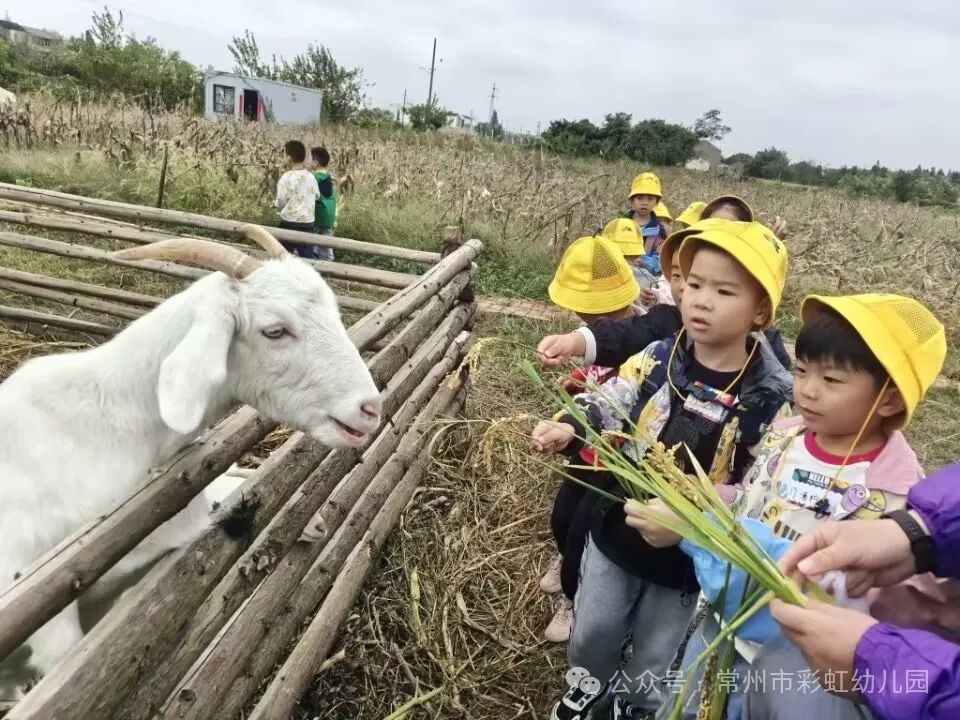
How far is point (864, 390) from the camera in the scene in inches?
63.3

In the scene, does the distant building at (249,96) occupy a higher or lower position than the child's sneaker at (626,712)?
higher

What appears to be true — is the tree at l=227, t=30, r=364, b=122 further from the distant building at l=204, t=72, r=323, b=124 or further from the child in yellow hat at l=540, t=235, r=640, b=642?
the child in yellow hat at l=540, t=235, r=640, b=642

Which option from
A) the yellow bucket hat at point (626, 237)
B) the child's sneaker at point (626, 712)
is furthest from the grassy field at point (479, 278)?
the yellow bucket hat at point (626, 237)

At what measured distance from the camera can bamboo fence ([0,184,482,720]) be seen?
1.35 m

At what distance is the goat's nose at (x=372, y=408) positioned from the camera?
2168 mm

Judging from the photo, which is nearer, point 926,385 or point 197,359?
point 926,385

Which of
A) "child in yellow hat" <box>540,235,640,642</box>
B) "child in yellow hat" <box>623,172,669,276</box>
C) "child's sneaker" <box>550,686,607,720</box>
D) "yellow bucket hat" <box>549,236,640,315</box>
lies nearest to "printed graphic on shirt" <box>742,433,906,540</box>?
"child in yellow hat" <box>540,235,640,642</box>

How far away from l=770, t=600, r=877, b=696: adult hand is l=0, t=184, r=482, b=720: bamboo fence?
1260 mm

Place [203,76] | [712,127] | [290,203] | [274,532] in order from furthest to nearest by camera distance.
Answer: [712,127] → [203,76] → [290,203] → [274,532]

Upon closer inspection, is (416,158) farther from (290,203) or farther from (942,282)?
(942,282)

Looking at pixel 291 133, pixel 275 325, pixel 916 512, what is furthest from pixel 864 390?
pixel 291 133

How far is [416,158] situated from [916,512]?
1375 centimetres

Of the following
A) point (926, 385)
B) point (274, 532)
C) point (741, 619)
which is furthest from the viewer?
point (274, 532)

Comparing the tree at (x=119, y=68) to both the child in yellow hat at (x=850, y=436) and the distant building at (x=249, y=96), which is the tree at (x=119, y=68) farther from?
the child in yellow hat at (x=850, y=436)
